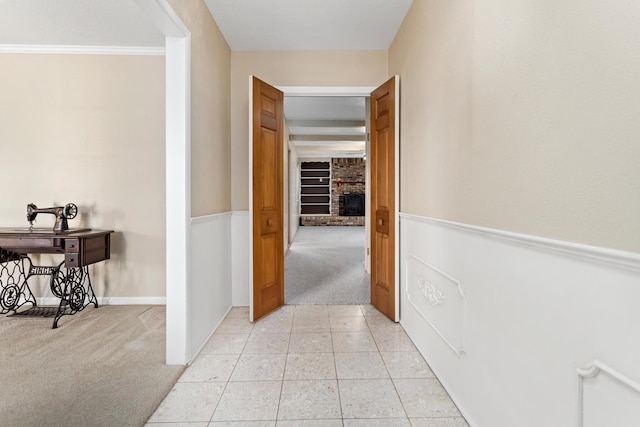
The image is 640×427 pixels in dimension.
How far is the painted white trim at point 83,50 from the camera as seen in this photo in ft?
10.9

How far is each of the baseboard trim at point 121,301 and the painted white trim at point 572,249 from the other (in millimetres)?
3276

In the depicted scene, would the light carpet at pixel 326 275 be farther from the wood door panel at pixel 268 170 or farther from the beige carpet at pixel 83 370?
the beige carpet at pixel 83 370

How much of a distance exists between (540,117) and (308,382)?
1.86m

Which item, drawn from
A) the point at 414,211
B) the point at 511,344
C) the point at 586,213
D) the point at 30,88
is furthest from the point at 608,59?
the point at 30,88

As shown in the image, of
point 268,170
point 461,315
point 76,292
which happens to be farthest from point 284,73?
point 76,292

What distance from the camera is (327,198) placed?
12938mm

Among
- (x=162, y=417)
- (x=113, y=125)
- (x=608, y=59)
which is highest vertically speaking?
(x=113, y=125)

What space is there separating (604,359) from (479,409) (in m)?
0.85

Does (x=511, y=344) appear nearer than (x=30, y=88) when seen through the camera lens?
Yes

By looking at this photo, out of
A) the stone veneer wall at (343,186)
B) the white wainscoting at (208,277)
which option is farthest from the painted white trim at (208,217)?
the stone veneer wall at (343,186)

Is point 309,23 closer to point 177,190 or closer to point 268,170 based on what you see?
point 268,170

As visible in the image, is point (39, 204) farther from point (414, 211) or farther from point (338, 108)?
point (338, 108)

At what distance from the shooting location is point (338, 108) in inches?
239

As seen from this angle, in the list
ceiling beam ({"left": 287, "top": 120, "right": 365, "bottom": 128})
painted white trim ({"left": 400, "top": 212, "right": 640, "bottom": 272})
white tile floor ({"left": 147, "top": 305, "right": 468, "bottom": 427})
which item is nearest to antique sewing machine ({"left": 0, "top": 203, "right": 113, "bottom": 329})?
white tile floor ({"left": 147, "top": 305, "right": 468, "bottom": 427})
